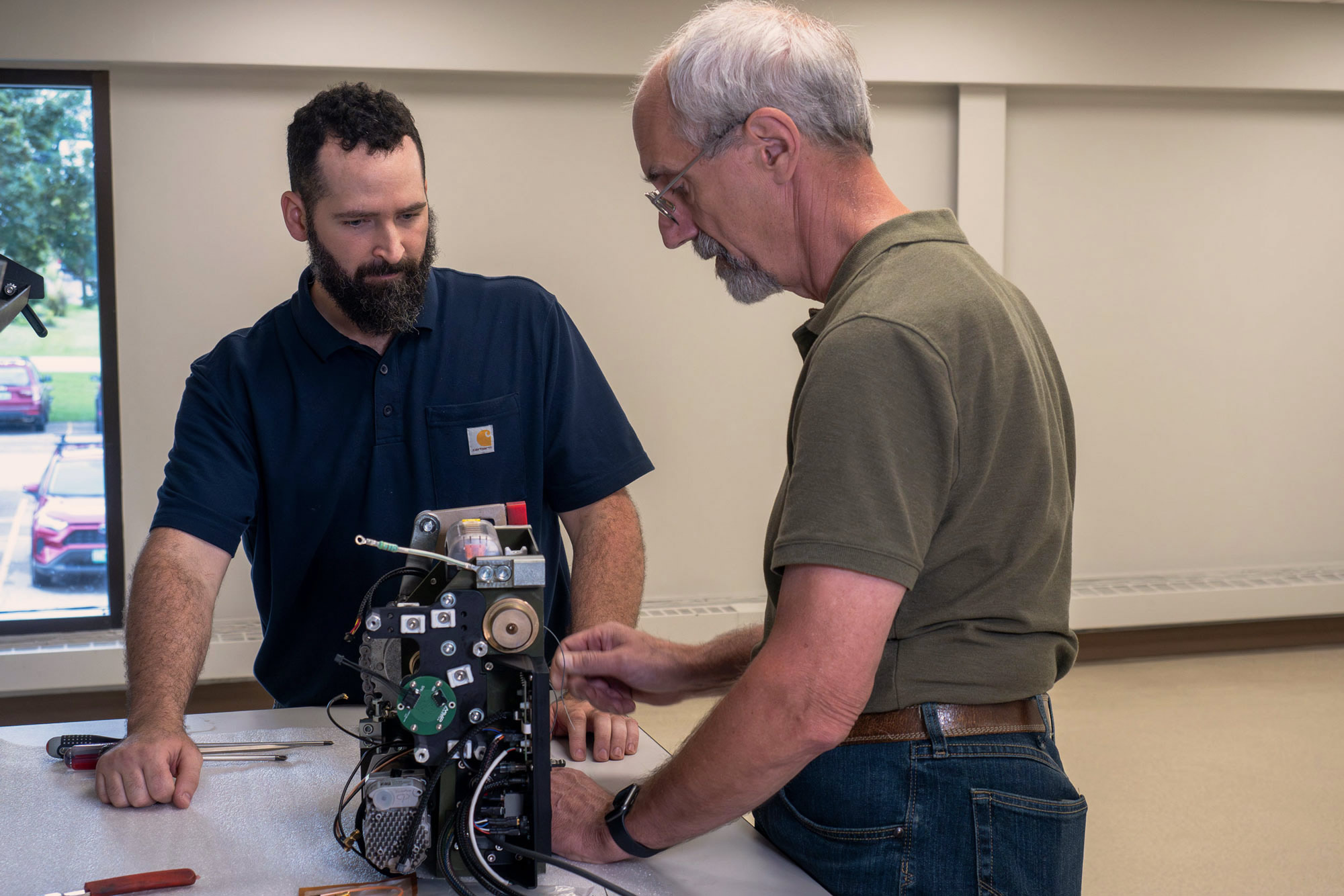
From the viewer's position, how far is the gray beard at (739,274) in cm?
124

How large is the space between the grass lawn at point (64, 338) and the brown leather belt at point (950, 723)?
365cm

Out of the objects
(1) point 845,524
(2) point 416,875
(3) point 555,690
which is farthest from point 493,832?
(1) point 845,524

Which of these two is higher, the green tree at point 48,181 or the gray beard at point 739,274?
the green tree at point 48,181

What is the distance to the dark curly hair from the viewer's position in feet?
5.70

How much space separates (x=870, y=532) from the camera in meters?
0.90

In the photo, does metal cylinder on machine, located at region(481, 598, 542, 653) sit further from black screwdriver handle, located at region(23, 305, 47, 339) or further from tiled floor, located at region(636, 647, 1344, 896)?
→ tiled floor, located at region(636, 647, 1344, 896)

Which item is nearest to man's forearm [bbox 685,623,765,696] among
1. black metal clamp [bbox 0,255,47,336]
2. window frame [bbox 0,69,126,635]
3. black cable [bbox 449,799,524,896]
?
black cable [bbox 449,799,524,896]

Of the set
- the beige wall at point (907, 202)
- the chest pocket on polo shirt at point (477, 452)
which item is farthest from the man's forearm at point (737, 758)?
the beige wall at point (907, 202)

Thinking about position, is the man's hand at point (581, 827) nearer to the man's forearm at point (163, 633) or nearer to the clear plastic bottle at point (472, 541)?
the clear plastic bottle at point (472, 541)

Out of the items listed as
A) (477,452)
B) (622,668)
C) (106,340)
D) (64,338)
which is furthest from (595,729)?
(64,338)

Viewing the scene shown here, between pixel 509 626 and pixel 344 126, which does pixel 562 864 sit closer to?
pixel 509 626

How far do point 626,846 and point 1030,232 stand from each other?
13.1 ft

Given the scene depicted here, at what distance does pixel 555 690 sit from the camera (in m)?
1.42

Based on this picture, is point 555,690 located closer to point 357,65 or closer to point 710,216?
point 710,216
